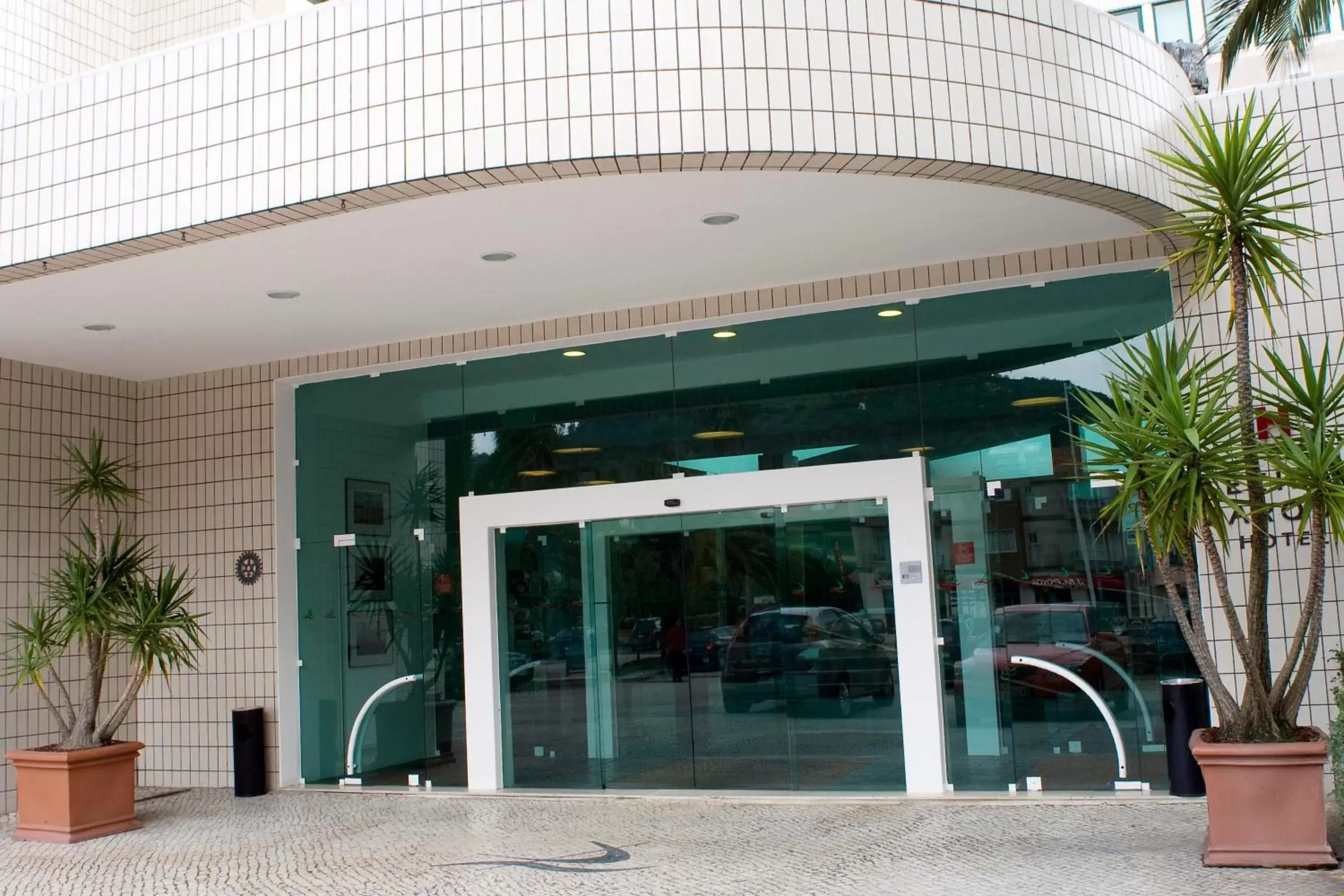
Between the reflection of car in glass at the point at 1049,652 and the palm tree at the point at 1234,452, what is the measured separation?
1462 mm

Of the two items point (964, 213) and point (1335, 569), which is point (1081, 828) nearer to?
point (1335, 569)

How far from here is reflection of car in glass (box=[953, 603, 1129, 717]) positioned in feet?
23.7

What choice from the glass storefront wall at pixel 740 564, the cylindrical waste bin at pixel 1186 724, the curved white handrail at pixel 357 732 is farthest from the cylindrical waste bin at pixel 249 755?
the cylindrical waste bin at pixel 1186 724

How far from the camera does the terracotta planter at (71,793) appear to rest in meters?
7.56

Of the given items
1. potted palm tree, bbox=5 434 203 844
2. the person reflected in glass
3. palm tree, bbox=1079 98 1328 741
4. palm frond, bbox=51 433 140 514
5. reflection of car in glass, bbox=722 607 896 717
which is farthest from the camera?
palm frond, bbox=51 433 140 514

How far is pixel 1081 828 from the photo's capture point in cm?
637

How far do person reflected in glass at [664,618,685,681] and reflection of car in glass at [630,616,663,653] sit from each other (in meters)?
0.06

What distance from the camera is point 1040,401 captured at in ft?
24.8

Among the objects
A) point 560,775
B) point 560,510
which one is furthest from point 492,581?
point 560,775

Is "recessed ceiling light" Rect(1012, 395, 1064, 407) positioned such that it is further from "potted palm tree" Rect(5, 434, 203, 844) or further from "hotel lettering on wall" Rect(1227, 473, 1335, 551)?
"potted palm tree" Rect(5, 434, 203, 844)

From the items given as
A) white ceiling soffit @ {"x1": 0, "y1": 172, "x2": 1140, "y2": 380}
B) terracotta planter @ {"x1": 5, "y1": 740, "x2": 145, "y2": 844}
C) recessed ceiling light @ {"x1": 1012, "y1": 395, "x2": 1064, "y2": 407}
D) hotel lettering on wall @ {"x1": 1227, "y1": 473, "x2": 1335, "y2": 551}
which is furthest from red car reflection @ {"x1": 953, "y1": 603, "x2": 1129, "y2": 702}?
terracotta planter @ {"x1": 5, "y1": 740, "x2": 145, "y2": 844}

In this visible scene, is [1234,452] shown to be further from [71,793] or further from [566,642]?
[71,793]

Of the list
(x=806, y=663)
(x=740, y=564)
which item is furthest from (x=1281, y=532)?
(x=740, y=564)

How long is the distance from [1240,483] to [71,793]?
7.11m
